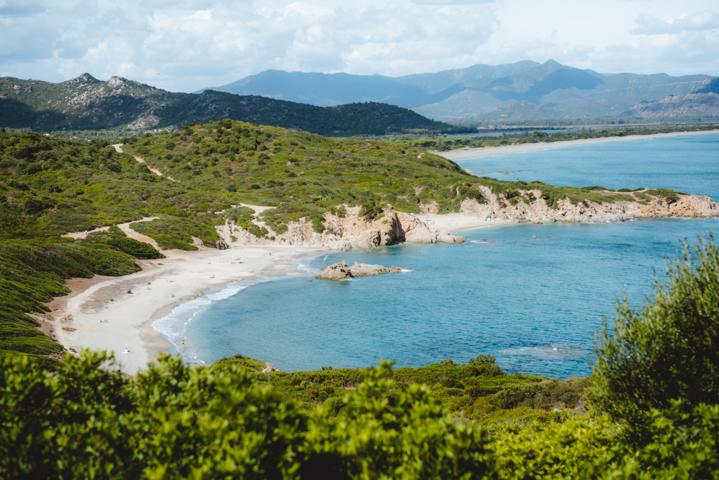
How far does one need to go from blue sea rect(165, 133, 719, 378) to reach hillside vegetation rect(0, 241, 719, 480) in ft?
39.5

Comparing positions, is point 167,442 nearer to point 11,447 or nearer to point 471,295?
point 11,447

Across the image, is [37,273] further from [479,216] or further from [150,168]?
[479,216]

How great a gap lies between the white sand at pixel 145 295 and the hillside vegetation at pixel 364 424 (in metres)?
17.6

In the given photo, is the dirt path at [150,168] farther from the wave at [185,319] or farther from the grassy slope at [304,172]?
the wave at [185,319]

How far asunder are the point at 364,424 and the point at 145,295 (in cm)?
5423

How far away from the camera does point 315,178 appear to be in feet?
413

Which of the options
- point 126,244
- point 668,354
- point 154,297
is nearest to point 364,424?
point 668,354

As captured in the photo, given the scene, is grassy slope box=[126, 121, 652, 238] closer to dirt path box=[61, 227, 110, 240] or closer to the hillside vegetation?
dirt path box=[61, 227, 110, 240]

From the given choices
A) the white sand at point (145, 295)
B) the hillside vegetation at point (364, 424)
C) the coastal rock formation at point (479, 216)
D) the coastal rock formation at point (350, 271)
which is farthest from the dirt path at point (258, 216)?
the hillside vegetation at point (364, 424)

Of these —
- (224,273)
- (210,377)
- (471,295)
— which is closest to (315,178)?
(224,273)

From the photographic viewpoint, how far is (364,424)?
14.2 meters

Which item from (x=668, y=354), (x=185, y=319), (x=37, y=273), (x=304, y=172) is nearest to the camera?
(x=668, y=354)

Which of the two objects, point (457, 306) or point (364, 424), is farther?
point (457, 306)

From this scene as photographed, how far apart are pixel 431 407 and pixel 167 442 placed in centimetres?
613
